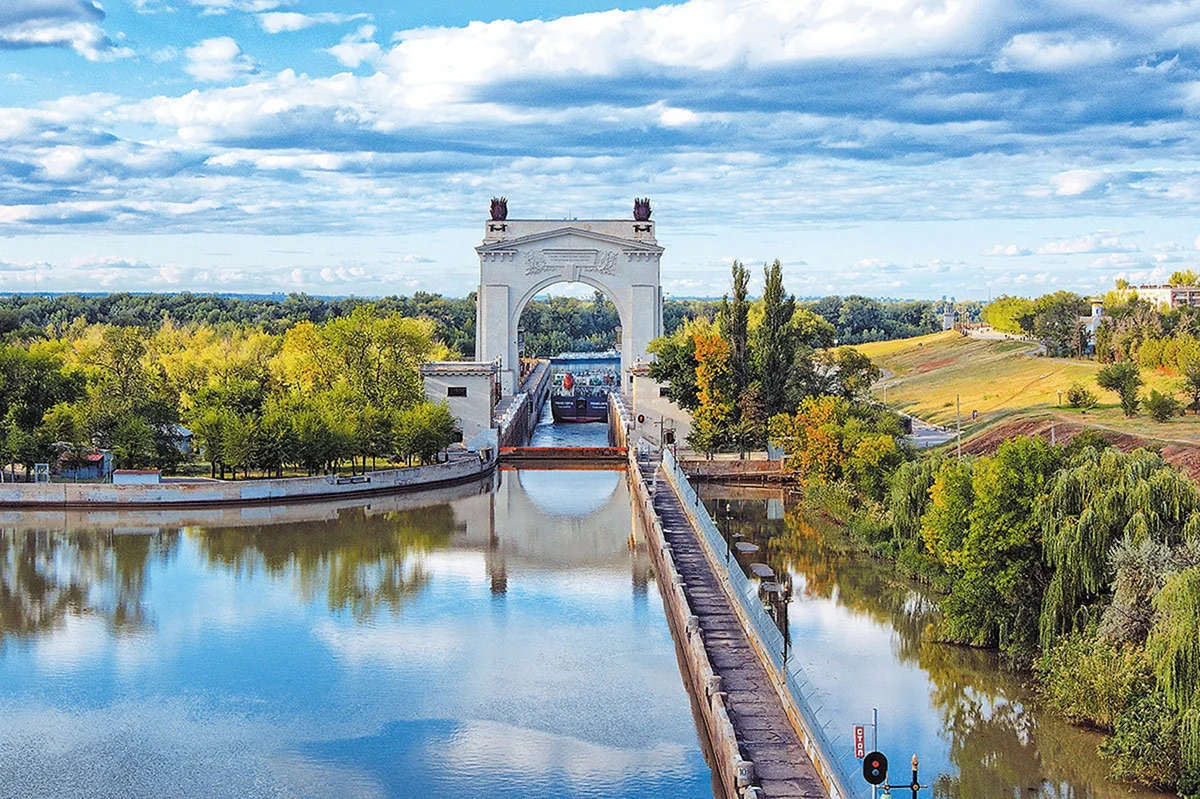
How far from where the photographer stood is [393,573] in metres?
30.3

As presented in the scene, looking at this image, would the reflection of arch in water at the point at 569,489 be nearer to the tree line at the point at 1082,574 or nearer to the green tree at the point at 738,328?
the green tree at the point at 738,328

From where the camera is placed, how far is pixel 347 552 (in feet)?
108

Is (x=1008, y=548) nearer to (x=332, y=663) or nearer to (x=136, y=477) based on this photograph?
(x=332, y=663)

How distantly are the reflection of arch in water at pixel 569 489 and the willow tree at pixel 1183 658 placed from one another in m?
24.9

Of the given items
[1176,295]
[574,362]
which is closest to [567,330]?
[574,362]

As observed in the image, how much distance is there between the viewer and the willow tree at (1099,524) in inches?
749

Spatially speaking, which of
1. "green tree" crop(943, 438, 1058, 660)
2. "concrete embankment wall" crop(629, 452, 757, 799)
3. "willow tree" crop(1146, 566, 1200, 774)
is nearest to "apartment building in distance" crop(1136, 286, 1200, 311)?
"concrete embankment wall" crop(629, 452, 757, 799)

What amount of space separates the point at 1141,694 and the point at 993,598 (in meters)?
4.59

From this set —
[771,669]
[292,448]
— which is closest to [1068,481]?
[771,669]

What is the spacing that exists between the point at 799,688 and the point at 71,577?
18914 mm

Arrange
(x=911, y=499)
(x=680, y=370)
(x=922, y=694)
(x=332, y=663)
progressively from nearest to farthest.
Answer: (x=922, y=694) → (x=332, y=663) → (x=911, y=499) → (x=680, y=370)

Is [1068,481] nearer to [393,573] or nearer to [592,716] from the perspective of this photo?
[592,716]

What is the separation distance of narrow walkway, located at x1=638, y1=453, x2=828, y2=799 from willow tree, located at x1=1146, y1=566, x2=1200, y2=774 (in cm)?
420

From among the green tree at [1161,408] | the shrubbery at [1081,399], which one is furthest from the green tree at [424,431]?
the green tree at [1161,408]
